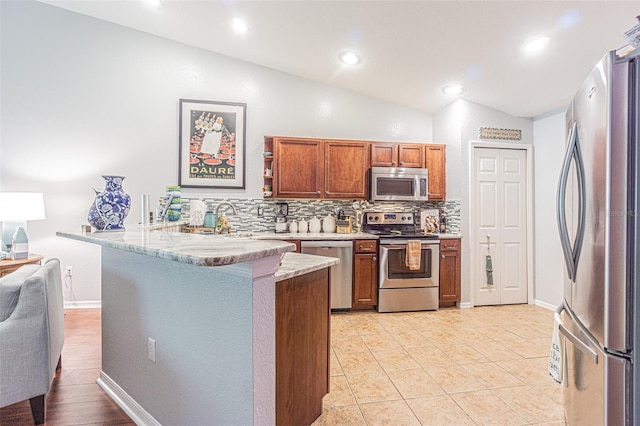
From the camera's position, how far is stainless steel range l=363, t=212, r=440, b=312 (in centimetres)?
368

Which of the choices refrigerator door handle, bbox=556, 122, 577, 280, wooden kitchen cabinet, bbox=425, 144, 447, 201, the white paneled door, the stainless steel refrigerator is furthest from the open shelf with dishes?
the stainless steel refrigerator

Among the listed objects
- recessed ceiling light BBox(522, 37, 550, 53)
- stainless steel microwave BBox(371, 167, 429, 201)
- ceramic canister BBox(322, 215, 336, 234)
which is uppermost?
recessed ceiling light BBox(522, 37, 550, 53)

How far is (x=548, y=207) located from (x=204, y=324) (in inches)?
168

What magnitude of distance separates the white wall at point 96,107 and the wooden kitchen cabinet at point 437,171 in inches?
65.2

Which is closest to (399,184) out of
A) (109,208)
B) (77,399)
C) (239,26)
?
(239,26)

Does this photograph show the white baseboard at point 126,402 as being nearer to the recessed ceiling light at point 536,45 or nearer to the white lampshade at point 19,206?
the white lampshade at point 19,206

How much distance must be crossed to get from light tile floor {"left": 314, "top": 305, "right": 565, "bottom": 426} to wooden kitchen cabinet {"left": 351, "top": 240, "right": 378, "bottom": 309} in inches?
7.3

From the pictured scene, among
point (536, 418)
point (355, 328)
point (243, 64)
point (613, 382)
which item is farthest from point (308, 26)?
point (536, 418)

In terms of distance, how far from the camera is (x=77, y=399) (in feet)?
6.34

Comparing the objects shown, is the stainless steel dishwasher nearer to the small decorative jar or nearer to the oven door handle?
the oven door handle

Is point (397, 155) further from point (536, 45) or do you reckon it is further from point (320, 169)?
point (536, 45)

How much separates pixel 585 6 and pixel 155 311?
11.5 ft

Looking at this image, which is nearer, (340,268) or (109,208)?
(109,208)

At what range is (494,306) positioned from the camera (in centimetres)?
399
